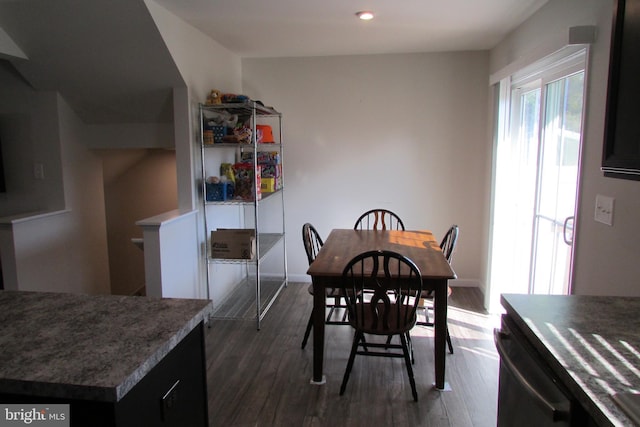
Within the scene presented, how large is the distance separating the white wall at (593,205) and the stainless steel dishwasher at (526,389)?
735mm

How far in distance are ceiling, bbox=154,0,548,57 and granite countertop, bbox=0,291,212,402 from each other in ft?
6.79

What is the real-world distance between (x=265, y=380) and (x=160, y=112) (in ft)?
7.17

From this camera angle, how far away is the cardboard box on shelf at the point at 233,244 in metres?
3.42

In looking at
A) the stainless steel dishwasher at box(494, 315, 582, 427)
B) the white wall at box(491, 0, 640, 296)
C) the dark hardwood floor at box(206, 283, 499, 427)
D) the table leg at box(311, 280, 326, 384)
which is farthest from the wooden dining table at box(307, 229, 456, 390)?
the stainless steel dishwasher at box(494, 315, 582, 427)

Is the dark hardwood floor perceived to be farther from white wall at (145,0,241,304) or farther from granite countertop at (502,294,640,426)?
granite countertop at (502,294,640,426)

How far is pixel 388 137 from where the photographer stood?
170 inches

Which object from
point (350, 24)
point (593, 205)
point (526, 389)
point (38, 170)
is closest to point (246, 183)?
point (350, 24)

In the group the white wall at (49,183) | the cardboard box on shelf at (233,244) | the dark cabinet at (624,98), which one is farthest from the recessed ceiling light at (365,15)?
the white wall at (49,183)

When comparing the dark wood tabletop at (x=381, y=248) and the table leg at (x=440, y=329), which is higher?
the dark wood tabletop at (x=381, y=248)

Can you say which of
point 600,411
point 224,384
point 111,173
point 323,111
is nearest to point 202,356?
point 600,411

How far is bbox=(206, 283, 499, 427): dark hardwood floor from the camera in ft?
7.40

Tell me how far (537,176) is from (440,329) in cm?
134

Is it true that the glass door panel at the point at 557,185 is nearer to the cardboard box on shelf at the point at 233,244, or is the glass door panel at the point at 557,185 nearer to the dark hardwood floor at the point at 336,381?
the dark hardwood floor at the point at 336,381

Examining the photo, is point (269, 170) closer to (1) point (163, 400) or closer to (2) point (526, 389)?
(1) point (163, 400)
